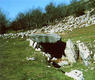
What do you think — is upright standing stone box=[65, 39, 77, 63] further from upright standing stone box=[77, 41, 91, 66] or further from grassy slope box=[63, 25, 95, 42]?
grassy slope box=[63, 25, 95, 42]

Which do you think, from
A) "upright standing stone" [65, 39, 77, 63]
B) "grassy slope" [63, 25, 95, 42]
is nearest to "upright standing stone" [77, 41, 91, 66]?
"upright standing stone" [65, 39, 77, 63]

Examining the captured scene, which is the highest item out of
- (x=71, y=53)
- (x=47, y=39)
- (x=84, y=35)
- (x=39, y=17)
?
(x=39, y=17)

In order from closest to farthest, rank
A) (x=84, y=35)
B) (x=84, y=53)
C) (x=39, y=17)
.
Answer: (x=84, y=53) < (x=84, y=35) < (x=39, y=17)

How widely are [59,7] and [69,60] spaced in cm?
5164

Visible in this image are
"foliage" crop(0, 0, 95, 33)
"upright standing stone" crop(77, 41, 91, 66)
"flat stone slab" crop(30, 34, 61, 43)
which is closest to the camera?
"upright standing stone" crop(77, 41, 91, 66)

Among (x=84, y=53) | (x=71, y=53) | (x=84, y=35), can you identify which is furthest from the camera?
(x=84, y=35)

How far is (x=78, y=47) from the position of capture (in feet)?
57.2

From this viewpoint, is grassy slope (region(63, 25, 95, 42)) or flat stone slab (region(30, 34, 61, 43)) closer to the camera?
grassy slope (region(63, 25, 95, 42))

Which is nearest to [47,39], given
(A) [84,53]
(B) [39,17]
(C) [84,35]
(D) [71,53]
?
(C) [84,35]

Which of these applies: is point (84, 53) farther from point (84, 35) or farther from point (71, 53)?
point (84, 35)

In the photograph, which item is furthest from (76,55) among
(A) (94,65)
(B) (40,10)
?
(B) (40,10)

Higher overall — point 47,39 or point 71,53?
point 47,39

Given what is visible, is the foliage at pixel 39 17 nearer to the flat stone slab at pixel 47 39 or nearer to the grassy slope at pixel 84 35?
the grassy slope at pixel 84 35

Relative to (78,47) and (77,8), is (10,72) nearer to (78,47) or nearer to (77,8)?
(78,47)
